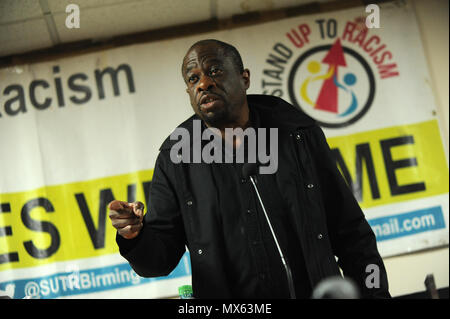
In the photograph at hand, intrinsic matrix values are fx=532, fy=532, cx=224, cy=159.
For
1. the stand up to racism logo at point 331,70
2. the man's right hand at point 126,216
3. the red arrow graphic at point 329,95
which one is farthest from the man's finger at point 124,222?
the red arrow graphic at point 329,95

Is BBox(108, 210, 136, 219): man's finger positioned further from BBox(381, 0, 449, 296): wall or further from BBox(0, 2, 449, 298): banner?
BBox(381, 0, 449, 296): wall

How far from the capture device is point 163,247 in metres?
1.45

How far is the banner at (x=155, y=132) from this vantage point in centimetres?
329

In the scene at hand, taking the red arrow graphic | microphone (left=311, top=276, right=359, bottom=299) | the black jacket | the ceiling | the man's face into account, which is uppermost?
the ceiling

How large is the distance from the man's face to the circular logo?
6.64 ft

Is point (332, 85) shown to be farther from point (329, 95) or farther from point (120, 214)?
point (120, 214)

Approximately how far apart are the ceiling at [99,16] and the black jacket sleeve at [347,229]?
1.77 metres

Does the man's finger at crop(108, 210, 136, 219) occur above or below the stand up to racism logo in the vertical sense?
below

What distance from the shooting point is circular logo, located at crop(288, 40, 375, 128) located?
3477 millimetres

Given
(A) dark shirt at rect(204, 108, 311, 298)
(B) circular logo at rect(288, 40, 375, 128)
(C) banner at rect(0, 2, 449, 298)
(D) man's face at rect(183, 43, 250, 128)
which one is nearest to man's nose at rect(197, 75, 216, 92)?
(D) man's face at rect(183, 43, 250, 128)

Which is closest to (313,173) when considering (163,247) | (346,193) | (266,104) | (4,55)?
(346,193)

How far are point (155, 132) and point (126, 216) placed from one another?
2.20 meters

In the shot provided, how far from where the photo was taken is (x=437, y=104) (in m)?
3.58

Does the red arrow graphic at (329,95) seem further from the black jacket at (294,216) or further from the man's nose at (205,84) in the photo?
the man's nose at (205,84)
